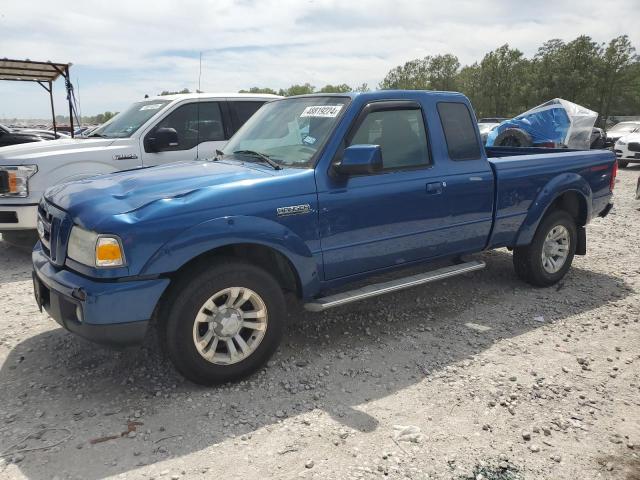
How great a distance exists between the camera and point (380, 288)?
3.94 metres

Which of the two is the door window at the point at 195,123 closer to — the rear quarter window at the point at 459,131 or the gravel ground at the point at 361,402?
the gravel ground at the point at 361,402

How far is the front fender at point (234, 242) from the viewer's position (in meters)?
3.00

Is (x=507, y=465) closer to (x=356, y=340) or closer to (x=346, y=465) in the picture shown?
(x=346, y=465)

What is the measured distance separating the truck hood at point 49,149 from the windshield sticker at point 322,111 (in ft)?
11.0

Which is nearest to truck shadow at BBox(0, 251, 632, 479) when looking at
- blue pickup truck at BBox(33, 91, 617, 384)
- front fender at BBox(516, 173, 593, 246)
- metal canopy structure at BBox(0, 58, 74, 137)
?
blue pickup truck at BBox(33, 91, 617, 384)

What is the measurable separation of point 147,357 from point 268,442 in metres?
1.36

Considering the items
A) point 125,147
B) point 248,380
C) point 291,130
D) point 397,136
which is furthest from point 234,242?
point 125,147

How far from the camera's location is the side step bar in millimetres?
3648

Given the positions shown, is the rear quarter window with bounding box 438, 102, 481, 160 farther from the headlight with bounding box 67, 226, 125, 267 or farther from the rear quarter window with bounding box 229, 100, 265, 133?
the rear quarter window with bounding box 229, 100, 265, 133

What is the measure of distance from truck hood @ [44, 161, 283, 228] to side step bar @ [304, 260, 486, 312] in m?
0.96

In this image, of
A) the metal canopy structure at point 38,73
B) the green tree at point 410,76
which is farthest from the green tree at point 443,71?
the metal canopy structure at point 38,73

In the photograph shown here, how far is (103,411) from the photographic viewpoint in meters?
3.12

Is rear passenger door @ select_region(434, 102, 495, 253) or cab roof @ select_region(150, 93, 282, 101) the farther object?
cab roof @ select_region(150, 93, 282, 101)

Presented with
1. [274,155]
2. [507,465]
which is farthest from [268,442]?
[274,155]
